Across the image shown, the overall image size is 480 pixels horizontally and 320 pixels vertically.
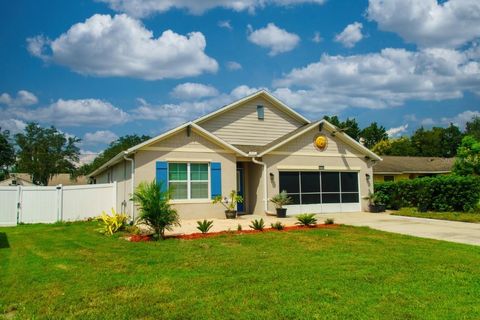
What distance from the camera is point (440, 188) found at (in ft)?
66.2

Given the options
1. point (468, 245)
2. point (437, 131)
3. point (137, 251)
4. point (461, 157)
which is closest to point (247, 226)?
point (137, 251)

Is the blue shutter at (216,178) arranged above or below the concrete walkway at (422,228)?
above

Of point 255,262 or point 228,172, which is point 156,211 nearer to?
point 255,262

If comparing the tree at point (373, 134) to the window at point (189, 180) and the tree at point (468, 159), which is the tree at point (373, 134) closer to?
the tree at point (468, 159)

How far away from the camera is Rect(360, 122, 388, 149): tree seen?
66.0 m

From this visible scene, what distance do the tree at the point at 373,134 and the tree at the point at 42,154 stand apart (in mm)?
46547

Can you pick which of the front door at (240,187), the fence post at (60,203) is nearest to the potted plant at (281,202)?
the front door at (240,187)

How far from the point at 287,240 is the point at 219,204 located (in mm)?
7177

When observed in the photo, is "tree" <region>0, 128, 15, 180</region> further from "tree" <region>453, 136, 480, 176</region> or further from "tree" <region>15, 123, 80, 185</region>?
"tree" <region>453, 136, 480, 176</region>

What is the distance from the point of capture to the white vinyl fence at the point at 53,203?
1689 cm

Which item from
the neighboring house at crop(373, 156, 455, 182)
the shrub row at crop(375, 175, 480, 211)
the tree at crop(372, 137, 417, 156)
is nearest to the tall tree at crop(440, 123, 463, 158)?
the tree at crop(372, 137, 417, 156)

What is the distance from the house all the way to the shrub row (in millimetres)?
1681

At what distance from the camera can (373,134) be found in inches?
2611

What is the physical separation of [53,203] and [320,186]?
1258 centimetres
